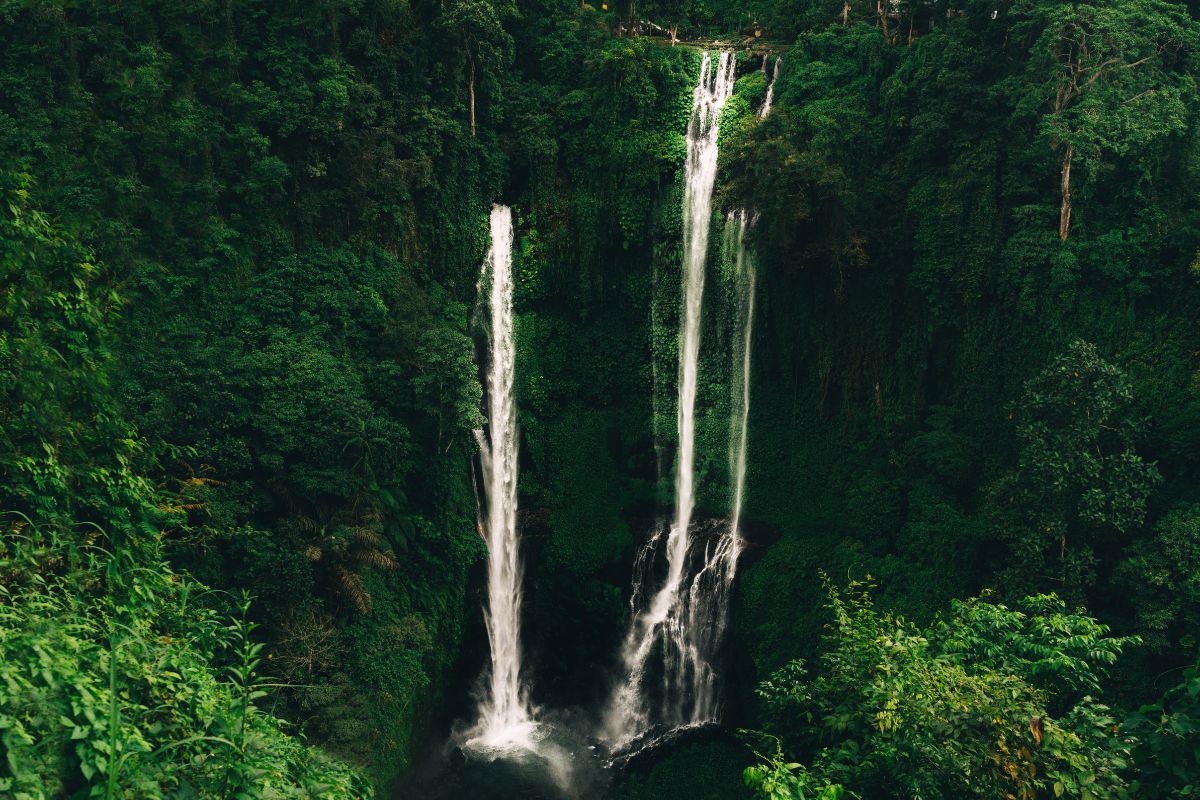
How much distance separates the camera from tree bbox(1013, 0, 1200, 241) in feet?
42.3

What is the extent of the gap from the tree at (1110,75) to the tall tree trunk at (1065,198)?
0.02 meters

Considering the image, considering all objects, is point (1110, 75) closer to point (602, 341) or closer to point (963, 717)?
point (602, 341)

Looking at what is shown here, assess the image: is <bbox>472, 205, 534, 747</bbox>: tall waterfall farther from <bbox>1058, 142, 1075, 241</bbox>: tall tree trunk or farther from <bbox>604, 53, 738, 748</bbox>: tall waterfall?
<bbox>1058, 142, 1075, 241</bbox>: tall tree trunk

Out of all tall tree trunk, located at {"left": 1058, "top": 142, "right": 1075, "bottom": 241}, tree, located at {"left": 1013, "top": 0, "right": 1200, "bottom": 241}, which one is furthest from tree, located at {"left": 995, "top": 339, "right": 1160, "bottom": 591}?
tree, located at {"left": 1013, "top": 0, "right": 1200, "bottom": 241}

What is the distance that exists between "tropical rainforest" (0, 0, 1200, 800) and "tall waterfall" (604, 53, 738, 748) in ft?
1.07

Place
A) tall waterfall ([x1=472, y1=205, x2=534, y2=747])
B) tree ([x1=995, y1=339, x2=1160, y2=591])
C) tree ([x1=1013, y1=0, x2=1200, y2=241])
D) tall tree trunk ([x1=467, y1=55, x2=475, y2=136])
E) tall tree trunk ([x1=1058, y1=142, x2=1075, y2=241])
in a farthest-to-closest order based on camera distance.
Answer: tall tree trunk ([x1=467, y1=55, x2=475, y2=136]) → tall waterfall ([x1=472, y1=205, x2=534, y2=747]) → tall tree trunk ([x1=1058, y1=142, x2=1075, y2=241]) → tree ([x1=1013, y1=0, x2=1200, y2=241]) → tree ([x1=995, y1=339, x2=1160, y2=591])

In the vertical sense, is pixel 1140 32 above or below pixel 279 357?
above

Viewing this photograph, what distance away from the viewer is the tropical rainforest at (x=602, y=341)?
11289 mm

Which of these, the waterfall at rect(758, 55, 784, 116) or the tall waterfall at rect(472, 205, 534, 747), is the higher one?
the waterfall at rect(758, 55, 784, 116)

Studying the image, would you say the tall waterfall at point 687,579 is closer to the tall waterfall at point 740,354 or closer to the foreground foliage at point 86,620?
the tall waterfall at point 740,354

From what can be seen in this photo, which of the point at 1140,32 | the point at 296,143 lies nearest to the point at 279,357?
the point at 296,143

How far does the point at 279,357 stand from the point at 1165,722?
41.3ft

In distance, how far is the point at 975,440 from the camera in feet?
49.3

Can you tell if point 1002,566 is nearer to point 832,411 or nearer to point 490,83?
point 832,411
